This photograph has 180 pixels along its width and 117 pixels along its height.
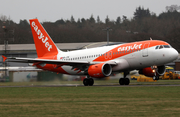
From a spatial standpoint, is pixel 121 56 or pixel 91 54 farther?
pixel 91 54

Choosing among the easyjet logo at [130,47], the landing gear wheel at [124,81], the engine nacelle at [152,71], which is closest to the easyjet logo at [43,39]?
the landing gear wheel at [124,81]

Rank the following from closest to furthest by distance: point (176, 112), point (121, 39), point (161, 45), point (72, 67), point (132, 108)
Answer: point (176, 112), point (132, 108), point (161, 45), point (72, 67), point (121, 39)

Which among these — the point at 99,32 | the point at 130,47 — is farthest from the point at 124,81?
the point at 99,32

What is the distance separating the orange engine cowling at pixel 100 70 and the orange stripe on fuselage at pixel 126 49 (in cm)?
176

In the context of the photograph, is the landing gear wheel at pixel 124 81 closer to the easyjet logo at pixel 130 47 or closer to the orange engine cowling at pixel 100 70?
the orange engine cowling at pixel 100 70

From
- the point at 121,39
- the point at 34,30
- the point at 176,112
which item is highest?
the point at 121,39

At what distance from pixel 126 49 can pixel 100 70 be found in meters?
3.88

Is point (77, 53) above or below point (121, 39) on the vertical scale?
below

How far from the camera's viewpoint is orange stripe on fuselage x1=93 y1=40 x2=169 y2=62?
33.9 metres

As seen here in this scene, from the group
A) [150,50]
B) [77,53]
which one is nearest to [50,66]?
[77,53]

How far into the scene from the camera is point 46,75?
153ft

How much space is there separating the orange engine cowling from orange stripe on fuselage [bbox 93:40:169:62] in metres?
1.76

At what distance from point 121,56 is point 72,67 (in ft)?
18.9

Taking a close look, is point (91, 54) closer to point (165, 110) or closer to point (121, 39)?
point (165, 110)
